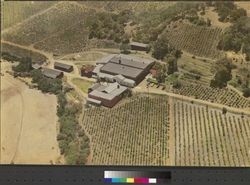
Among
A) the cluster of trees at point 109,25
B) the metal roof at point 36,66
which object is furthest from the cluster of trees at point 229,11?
the metal roof at point 36,66


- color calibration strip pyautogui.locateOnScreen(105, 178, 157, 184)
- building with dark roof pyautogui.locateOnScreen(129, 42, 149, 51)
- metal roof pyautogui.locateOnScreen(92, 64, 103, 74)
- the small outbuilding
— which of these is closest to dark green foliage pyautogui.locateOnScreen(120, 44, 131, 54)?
building with dark roof pyautogui.locateOnScreen(129, 42, 149, 51)

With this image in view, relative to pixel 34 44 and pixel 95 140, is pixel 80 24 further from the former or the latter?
pixel 95 140

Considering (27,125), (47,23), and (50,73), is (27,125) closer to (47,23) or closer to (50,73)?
(50,73)

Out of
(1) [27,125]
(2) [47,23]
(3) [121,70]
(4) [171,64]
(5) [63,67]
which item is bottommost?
(1) [27,125]

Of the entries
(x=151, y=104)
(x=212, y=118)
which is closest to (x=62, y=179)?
(x=151, y=104)

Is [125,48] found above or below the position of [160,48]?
below

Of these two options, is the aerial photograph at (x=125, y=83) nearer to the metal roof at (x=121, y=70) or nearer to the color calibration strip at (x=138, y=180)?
the metal roof at (x=121, y=70)

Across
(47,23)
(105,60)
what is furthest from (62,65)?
(47,23)
